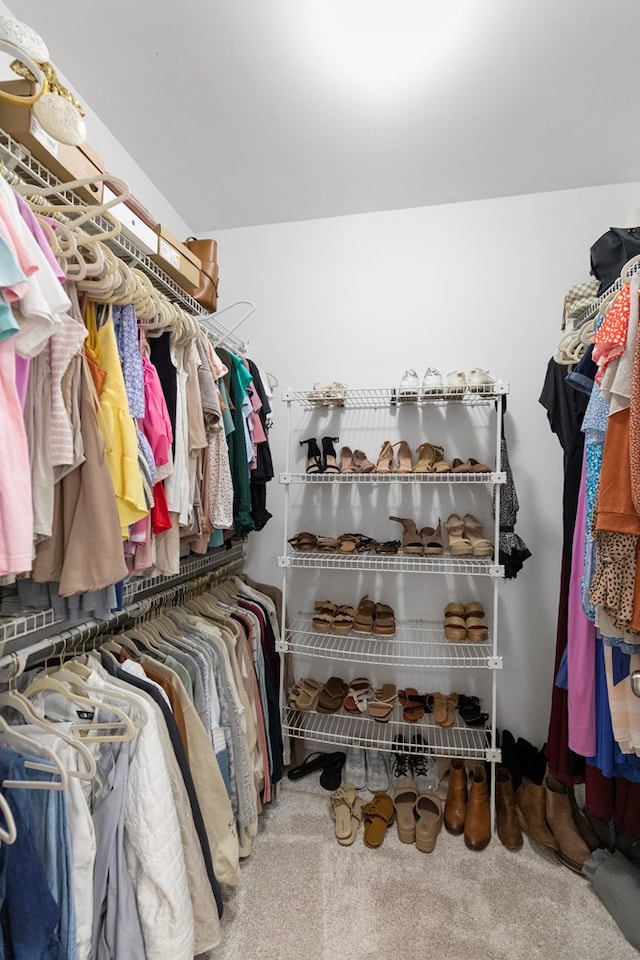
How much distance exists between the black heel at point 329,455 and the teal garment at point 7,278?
1516 mm

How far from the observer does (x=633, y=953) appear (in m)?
1.35

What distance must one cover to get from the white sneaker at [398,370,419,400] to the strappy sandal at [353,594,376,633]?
0.97 m

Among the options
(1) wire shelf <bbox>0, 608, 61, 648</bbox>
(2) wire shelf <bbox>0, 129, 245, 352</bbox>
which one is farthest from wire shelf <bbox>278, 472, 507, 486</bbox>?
(1) wire shelf <bbox>0, 608, 61, 648</bbox>

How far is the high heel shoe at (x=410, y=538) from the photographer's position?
2035 millimetres

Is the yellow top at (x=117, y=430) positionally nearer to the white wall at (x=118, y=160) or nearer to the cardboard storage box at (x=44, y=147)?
the cardboard storage box at (x=44, y=147)

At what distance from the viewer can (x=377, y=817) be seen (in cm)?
184

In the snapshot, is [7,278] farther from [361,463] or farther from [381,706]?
[381,706]

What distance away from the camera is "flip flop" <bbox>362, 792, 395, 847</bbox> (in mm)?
1768

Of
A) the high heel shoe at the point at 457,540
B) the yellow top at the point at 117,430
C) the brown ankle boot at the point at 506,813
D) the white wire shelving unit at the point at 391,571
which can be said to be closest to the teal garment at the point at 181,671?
the yellow top at the point at 117,430

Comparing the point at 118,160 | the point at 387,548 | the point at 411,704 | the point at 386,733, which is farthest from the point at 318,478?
the point at 118,160

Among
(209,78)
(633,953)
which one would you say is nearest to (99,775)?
(633,953)

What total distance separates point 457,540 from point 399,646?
25.3 inches

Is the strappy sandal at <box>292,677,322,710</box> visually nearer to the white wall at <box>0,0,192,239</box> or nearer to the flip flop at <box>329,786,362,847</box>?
the flip flop at <box>329,786,362,847</box>

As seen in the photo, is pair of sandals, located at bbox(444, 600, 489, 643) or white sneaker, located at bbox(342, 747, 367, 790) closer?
pair of sandals, located at bbox(444, 600, 489, 643)
